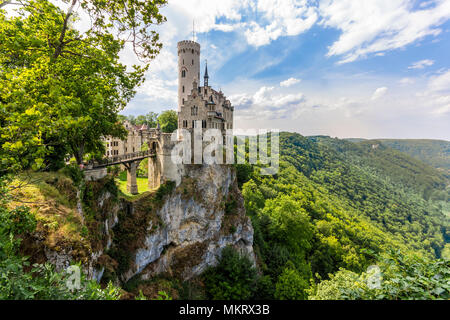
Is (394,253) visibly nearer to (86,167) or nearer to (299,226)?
(86,167)

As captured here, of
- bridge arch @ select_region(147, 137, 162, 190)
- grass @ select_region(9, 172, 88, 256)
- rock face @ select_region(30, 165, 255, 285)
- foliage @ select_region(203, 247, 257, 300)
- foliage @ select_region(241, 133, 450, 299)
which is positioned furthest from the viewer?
foliage @ select_region(241, 133, 450, 299)

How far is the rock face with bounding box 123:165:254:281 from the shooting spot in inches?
907

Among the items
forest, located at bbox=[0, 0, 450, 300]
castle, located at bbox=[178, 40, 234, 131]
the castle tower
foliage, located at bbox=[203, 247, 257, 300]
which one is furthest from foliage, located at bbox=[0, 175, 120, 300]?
the castle tower

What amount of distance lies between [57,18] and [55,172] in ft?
25.4

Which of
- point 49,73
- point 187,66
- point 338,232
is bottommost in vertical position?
point 338,232

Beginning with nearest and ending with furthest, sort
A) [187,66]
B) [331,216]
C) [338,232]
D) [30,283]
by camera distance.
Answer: [30,283] → [187,66] → [338,232] → [331,216]

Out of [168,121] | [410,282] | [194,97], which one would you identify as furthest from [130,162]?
[168,121]

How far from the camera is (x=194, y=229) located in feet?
89.0

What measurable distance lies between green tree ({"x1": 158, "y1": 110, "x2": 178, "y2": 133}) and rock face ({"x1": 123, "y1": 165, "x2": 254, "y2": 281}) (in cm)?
2421

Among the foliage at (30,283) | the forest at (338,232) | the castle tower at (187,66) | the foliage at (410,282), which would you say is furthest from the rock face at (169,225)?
the foliage at (410,282)

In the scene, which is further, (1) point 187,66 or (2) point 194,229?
(1) point 187,66

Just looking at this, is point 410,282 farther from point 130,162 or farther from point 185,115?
point 185,115

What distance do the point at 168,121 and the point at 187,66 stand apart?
833 inches

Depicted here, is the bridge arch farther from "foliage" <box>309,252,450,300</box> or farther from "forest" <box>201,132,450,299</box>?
"foliage" <box>309,252,450,300</box>
